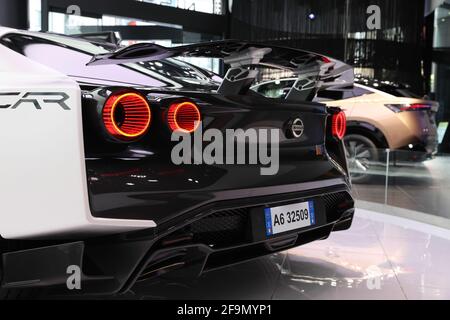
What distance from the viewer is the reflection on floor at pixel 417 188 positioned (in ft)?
13.9

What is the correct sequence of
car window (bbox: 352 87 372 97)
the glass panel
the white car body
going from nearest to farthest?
the white car body → car window (bbox: 352 87 372 97) → the glass panel

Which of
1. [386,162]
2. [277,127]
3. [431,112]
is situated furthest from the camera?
[431,112]

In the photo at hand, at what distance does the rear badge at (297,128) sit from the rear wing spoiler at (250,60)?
247 mm

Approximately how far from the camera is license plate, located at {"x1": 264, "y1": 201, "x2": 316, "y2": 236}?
198 cm

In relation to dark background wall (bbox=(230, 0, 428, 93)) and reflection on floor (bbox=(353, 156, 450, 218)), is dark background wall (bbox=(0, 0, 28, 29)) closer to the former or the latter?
reflection on floor (bbox=(353, 156, 450, 218))

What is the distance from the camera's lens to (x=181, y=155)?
1683mm

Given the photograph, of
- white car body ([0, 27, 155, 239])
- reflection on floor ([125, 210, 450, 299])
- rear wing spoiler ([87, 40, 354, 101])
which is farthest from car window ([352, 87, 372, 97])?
white car body ([0, 27, 155, 239])

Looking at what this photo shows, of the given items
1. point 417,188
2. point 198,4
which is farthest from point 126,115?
point 198,4

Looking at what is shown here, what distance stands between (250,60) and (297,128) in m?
0.35

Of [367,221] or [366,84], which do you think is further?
[366,84]

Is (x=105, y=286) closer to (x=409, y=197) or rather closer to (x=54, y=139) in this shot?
(x=54, y=139)

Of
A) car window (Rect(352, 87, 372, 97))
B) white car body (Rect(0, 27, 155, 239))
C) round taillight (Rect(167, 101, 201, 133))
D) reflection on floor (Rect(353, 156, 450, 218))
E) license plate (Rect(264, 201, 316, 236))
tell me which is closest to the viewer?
white car body (Rect(0, 27, 155, 239))
